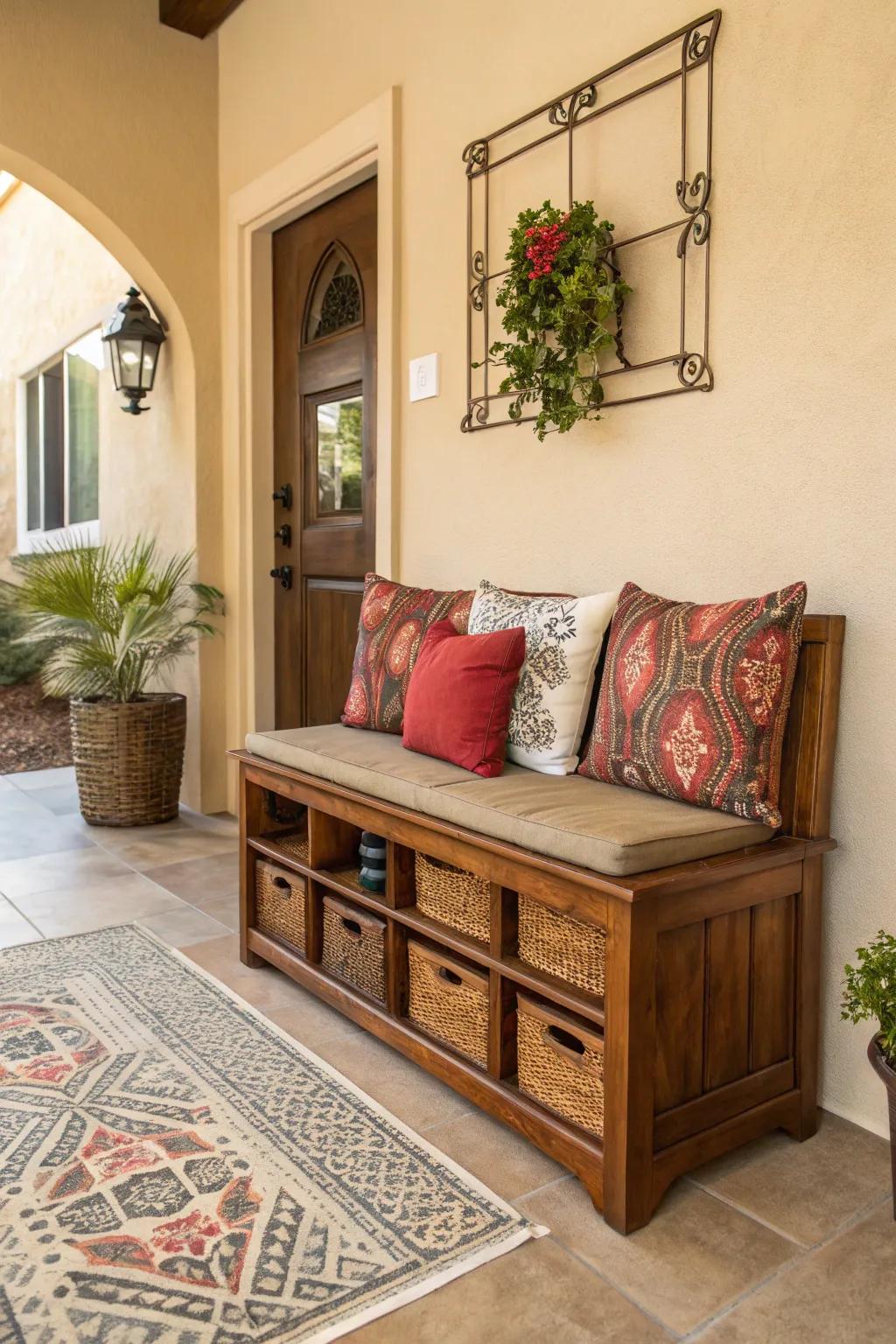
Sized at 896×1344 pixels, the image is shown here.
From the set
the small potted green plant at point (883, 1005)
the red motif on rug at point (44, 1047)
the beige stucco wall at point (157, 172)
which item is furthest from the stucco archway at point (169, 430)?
the small potted green plant at point (883, 1005)

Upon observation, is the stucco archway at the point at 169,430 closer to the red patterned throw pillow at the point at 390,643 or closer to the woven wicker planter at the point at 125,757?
the woven wicker planter at the point at 125,757

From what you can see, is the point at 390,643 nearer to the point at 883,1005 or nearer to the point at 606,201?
the point at 606,201

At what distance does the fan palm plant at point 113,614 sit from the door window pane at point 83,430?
215cm

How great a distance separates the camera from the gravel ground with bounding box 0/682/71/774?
5.16 m

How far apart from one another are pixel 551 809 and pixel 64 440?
620cm

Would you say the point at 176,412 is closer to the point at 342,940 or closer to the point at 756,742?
the point at 342,940

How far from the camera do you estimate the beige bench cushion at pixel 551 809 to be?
5.03ft

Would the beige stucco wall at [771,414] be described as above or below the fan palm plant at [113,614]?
above

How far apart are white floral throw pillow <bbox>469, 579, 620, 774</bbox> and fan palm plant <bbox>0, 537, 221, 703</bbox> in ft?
7.04

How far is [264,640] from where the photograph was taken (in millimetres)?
3877

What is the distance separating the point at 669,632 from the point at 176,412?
2.89 m

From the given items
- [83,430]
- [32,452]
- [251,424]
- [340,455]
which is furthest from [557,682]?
[32,452]

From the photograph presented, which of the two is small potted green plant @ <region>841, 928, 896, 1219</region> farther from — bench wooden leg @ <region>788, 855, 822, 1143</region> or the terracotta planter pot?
bench wooden leg @ <region>788, 855, 822, 1143</region>

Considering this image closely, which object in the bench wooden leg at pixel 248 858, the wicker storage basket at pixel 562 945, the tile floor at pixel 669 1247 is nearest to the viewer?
the tile floor at pixel 669 1247
